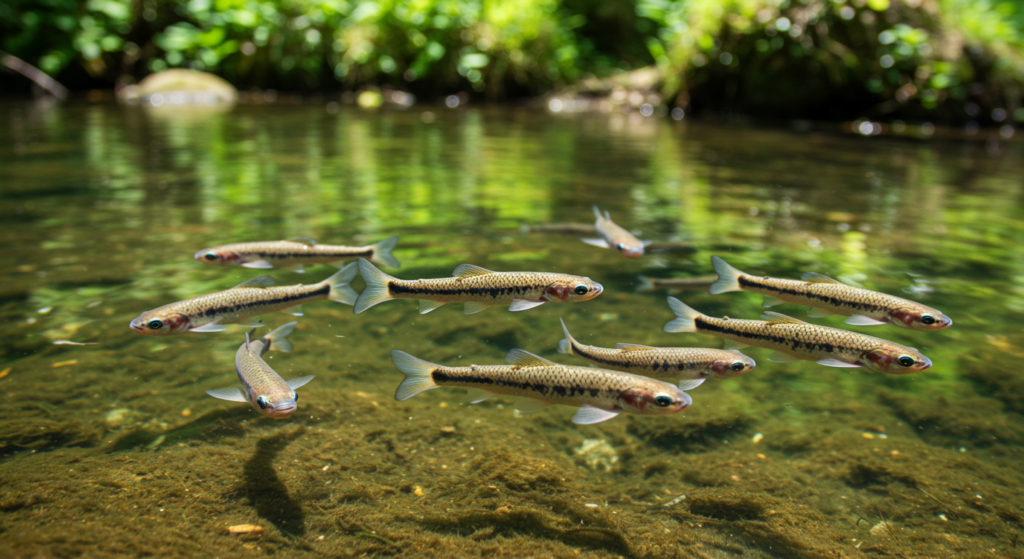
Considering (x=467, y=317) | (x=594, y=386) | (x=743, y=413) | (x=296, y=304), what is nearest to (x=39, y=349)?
(x=296, y=304)

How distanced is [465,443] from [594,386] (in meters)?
0.96

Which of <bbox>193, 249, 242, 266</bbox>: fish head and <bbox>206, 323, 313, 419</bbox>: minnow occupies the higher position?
<bbox>193, 249, 242, 266</bbox>: fish head

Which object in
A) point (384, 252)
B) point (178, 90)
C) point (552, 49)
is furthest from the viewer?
point (552, 49)

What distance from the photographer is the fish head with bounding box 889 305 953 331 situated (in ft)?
10.8

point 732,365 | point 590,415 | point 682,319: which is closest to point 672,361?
point 732,365

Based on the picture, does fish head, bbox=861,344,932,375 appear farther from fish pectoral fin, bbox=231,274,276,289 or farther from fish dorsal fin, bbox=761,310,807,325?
fish pectoral fin, bbox=231,274,276,289

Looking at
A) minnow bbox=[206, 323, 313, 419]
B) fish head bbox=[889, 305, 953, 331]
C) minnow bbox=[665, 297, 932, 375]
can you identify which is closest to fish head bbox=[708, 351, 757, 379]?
minnow bbox=[665, 297, 932, 375]

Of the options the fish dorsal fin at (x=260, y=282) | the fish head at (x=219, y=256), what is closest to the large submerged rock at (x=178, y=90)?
the fish head at (x=219, y=256)

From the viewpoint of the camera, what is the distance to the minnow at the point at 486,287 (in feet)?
11.2

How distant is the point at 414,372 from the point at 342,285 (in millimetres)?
999

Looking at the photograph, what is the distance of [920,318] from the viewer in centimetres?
332

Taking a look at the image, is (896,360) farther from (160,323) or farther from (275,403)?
(160,323)

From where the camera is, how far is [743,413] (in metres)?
3.86

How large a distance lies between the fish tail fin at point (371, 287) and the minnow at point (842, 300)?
5.84 feet
